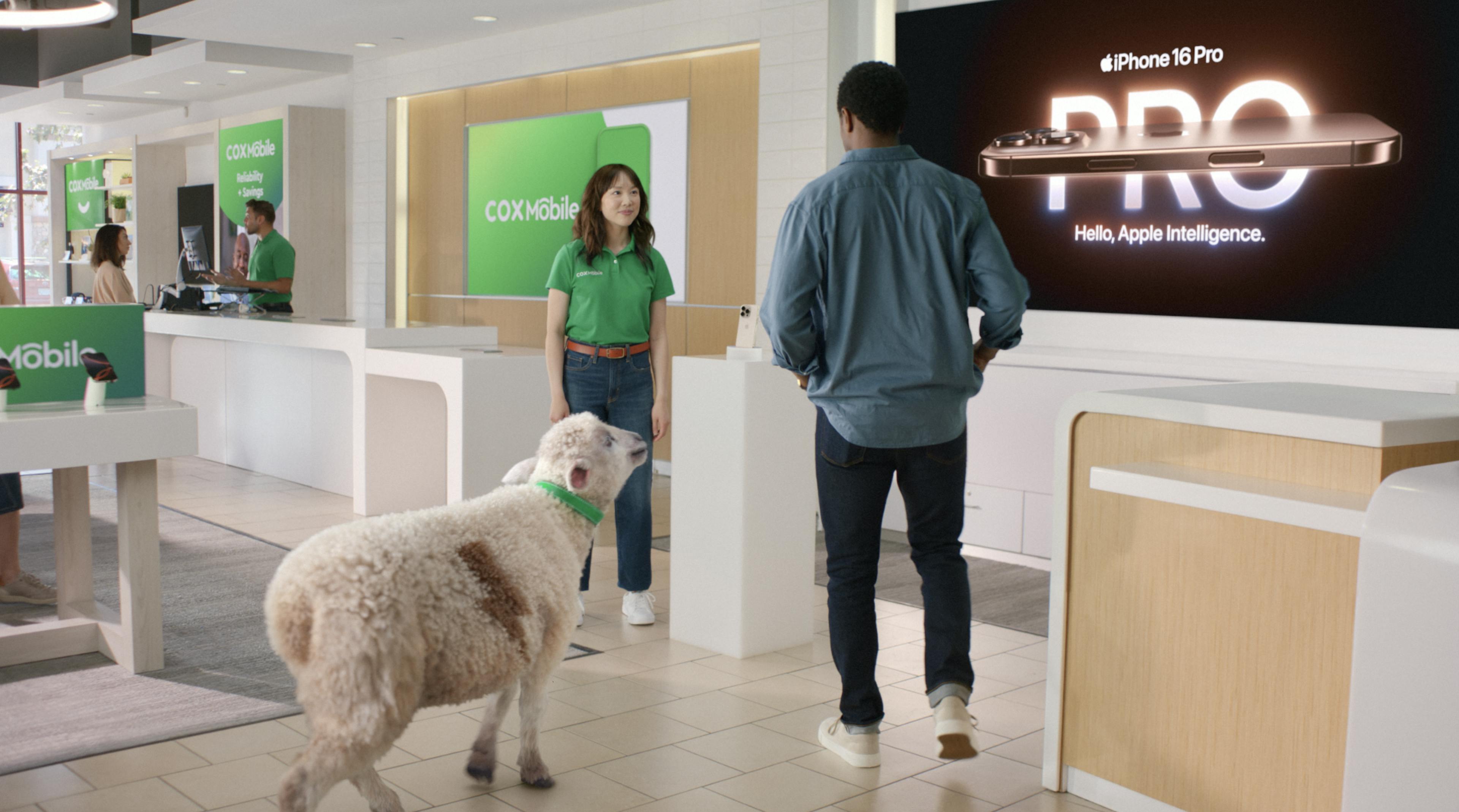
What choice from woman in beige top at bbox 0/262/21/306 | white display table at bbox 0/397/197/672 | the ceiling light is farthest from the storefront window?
white display table at bbox 0/397/197/672

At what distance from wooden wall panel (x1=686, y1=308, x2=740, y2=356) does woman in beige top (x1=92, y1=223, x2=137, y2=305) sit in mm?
3735

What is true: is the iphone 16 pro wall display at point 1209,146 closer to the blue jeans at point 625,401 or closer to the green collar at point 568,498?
the blue jeans at point 625,401

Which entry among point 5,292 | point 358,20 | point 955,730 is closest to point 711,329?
point 358,20

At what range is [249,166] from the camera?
1107cm

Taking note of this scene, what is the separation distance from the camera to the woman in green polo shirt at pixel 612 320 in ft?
12.8

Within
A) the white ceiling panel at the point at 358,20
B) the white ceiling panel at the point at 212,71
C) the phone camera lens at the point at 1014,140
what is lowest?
the phone camera lens at the point at 1014,140

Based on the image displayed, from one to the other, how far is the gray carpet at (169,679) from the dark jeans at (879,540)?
128cm

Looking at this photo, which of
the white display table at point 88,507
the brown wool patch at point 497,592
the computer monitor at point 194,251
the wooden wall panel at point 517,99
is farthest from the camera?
the computer monitor at point 194,251

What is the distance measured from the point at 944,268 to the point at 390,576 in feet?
4.28

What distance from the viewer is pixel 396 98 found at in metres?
9.52

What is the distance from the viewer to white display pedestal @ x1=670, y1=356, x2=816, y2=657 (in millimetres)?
3658

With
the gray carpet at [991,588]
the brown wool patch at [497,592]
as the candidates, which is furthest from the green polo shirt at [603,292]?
the brown wool patch at [497,592]

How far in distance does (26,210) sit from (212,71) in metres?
8.24

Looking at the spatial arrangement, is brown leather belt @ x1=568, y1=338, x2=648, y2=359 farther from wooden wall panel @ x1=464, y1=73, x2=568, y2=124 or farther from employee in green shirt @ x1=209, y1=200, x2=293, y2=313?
wooden wall panel @ x1=464, y1=73, x2=568, y2=124
